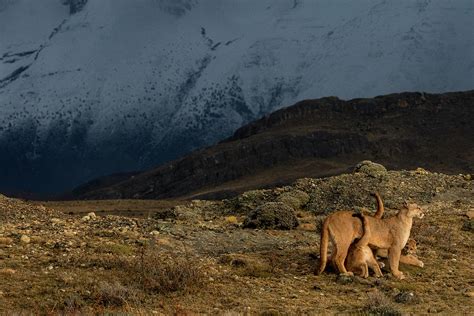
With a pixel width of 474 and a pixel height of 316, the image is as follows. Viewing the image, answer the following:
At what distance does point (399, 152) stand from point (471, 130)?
17.4m

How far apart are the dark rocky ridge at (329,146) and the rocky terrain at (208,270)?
364ft

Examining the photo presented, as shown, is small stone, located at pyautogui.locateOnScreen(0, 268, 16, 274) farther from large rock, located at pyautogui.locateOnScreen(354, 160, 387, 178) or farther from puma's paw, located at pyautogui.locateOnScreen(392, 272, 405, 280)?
large rock, located at pyautogui.locateOnScreen(354, 160, 387, 178)

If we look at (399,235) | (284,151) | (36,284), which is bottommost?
(36,284)

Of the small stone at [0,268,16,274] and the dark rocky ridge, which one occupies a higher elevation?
the dark rocky ridge

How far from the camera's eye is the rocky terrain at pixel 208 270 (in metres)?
15.2

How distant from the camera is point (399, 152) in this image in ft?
512

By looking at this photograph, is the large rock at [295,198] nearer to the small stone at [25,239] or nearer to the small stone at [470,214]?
the small stone at [470,214]

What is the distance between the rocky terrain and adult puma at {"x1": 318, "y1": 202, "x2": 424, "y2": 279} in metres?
0.51

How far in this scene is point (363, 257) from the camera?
17547 mm

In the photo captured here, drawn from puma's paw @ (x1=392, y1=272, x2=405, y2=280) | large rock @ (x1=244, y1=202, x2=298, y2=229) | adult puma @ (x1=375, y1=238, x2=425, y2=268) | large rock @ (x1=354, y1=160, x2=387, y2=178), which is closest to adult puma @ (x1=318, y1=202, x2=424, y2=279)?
puma's paw @ (x1=392, y1=272, x2=405, y2=280)

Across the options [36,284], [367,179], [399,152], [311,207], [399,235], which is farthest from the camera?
[399,152]

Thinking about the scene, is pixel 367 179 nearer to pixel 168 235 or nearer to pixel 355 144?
pixel 168 235

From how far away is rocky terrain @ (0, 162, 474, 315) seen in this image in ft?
49.8

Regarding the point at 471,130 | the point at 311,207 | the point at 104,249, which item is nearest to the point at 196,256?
the point at 104,249
